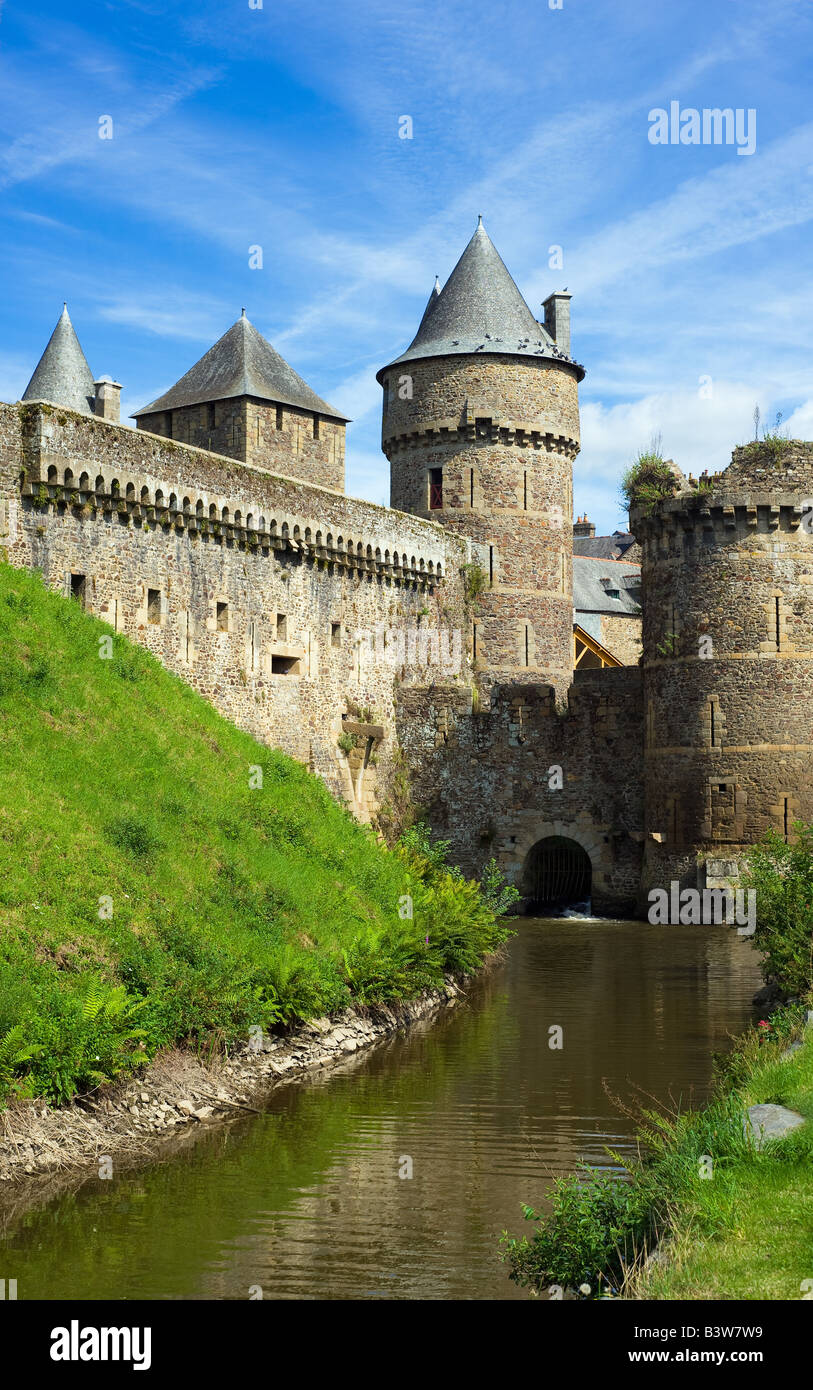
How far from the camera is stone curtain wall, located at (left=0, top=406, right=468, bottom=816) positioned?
21.9 m

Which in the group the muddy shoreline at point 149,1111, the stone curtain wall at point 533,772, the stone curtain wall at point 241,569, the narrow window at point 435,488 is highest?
the narrow window at point 435,488

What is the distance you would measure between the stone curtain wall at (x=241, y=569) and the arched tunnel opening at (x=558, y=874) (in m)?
5.14

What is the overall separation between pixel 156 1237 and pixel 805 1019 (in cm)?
698

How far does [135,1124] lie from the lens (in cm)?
1187

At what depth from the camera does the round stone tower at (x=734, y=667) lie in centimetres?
2864

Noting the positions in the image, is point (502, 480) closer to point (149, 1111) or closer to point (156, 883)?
point (156, 883)

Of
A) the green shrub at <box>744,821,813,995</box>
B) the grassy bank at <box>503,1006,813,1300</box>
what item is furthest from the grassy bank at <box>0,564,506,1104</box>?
the grassy bank at <box>503,1006,813,1300</box>

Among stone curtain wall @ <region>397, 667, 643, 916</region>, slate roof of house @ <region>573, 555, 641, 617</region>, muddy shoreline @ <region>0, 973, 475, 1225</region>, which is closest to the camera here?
muddy shoreline @ <region>0, 973, 475, 1225</region>

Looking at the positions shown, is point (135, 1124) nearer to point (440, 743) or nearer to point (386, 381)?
point (440, 743)

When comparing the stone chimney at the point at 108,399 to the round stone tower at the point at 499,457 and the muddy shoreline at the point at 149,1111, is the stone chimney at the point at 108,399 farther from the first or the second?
the muddy shoreline at the point at 149,1111

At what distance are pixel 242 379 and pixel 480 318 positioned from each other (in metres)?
6.25

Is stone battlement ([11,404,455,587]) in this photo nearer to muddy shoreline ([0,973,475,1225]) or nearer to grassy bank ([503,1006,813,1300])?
muddy shoreline ([0,973,475,1225])

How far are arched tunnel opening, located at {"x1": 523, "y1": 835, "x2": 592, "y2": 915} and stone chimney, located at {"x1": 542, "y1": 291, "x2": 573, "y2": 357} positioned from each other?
13125 millimetres

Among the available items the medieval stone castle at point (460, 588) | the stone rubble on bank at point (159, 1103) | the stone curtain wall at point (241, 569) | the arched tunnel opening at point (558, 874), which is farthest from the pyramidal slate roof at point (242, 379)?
the stone rubble on bank at point (159, 1103)
